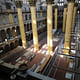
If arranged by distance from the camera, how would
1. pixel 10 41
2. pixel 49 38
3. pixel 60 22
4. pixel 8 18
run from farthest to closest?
1. pixel 60 22
2. pixel 8 18
3. pixel 10 41
4. pixel 49 38

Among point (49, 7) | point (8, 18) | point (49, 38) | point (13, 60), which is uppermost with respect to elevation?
point (49, 7)

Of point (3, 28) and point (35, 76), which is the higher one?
point (3, 28)

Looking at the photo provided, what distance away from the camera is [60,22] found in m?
37.1

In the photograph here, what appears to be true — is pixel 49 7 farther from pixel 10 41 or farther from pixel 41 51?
pixel 10 41

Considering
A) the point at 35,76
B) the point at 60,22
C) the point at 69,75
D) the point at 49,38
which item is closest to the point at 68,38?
the point at 49,38

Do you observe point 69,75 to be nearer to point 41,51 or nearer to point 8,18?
point 41,51

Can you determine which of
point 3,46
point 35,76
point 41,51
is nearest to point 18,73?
point 35,76

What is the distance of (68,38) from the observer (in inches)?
494

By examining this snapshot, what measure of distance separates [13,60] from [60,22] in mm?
30008

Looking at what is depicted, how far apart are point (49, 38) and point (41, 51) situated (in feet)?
13.3

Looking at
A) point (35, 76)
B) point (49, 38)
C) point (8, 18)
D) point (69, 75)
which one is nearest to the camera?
point (35, 76)

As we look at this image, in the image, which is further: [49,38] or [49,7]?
[49,38]

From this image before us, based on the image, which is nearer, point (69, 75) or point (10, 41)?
point (69, 75)

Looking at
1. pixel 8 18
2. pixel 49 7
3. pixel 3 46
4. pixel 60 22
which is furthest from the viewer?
pixel 60 22
